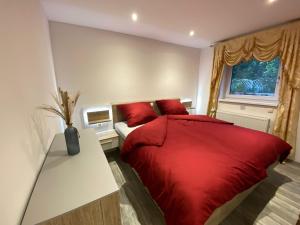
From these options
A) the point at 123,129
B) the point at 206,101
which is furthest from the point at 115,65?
the point at 206,101

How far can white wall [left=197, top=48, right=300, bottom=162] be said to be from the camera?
2.52 m

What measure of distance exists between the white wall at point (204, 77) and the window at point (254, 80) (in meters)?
0.43

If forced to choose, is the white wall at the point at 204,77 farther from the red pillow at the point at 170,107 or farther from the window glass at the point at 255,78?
the red pillow at the point at 170,107

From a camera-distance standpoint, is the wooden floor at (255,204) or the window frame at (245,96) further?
the window frame at (245,96)

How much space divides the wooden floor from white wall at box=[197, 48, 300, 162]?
1.03 metres

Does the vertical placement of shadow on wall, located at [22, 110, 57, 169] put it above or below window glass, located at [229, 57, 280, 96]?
below

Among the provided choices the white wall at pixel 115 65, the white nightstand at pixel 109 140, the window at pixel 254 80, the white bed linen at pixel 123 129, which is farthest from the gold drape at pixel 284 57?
the white nightstand at pixel 109 140

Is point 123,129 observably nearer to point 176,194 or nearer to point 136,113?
point 136,113

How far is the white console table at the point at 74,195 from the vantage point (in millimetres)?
672

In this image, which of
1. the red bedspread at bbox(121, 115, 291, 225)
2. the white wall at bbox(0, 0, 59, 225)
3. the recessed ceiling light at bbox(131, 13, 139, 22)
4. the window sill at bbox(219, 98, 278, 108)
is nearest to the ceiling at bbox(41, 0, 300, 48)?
the recessed ceiling light at bbox(131, 13, 139, 22)

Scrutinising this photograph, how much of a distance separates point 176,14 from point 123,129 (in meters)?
1.78

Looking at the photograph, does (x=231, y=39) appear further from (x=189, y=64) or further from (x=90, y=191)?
(x=90, y=191)

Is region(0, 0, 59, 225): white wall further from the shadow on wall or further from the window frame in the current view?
the window frame

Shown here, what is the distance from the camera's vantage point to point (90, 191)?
78 centimetres
